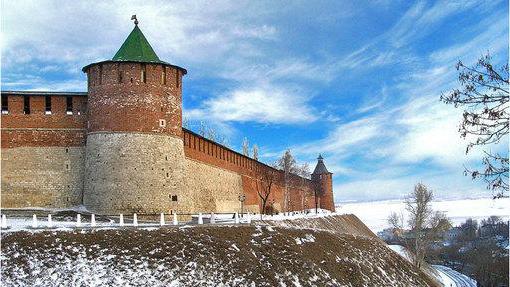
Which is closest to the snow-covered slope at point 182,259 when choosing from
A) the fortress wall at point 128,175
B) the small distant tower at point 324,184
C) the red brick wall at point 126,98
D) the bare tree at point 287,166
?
the fortress wall at point 128,175

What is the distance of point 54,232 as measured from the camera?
19656 millimetres

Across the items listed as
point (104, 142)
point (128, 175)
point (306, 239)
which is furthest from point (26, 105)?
point (306, 239)

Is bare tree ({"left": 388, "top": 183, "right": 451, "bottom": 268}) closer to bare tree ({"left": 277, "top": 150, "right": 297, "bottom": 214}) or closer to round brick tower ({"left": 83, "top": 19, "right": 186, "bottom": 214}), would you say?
bare tree ({"left": 277, "top": 150, "right": 297, "bottom": 214})

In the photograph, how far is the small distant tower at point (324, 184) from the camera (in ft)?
239

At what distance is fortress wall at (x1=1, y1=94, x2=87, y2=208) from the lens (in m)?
30.1

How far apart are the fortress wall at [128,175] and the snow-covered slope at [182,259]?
8.07m

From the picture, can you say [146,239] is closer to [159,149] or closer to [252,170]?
[159,149]

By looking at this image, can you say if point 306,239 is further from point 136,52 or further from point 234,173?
point 234,173

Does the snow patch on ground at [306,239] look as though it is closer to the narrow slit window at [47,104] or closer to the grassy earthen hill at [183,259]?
the grassy earthen hill at [183,259]

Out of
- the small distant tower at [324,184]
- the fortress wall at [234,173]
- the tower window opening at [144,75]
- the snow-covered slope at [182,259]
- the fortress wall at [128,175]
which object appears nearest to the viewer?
the snow-covered slope at [182,259]

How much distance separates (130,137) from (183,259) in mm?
12635

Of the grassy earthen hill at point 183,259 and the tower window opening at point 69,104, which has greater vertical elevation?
the tower window opening at point 69,104

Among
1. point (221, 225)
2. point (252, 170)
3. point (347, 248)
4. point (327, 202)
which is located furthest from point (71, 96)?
point (327, 202)

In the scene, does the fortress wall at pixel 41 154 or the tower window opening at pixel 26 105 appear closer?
the fortress wall at pixel 41 154
